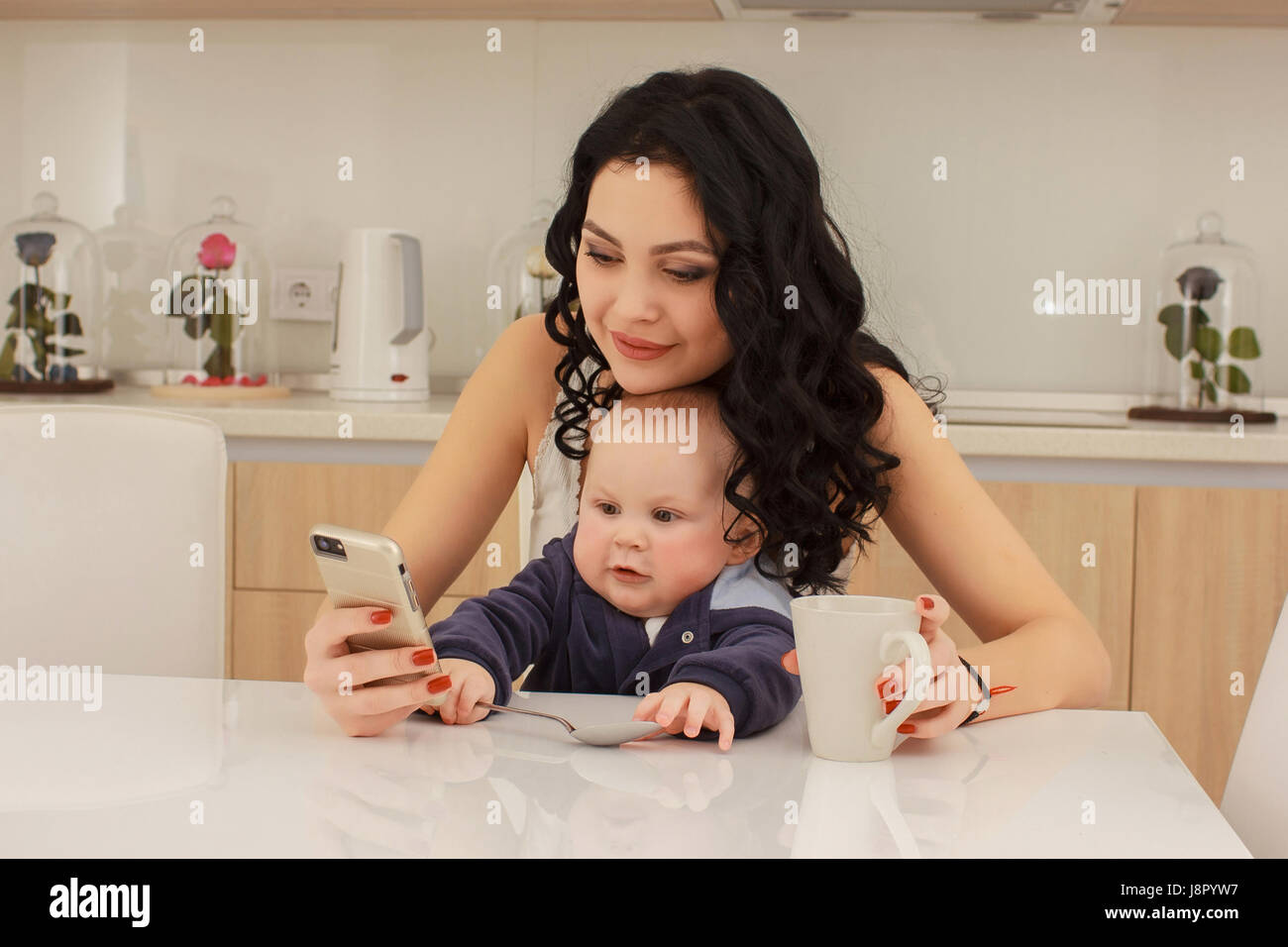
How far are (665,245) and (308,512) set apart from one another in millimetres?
1257

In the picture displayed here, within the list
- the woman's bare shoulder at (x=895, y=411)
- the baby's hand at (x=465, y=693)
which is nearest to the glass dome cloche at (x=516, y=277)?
the woman's bare shoulder at (x=895, y=411)

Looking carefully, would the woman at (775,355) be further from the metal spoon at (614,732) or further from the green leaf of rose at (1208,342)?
the green leaf of rose at (1208,342)

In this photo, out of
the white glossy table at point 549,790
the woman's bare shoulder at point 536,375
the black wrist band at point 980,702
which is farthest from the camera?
the woman's bare shoulder at point 536,375

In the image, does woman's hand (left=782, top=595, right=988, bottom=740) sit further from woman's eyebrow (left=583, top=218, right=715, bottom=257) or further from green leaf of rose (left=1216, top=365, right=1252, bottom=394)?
green leaf of rose (left=1216, top=365, right=1252, bottom=394)

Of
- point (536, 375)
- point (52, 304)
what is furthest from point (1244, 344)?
point (52, 304)

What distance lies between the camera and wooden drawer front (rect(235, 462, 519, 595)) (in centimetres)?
204

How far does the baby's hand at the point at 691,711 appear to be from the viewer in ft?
2.47

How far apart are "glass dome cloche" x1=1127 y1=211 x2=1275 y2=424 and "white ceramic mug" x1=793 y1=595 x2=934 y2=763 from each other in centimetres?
160

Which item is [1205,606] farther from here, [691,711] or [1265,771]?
[691,711]

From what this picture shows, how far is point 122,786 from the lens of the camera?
69 cm

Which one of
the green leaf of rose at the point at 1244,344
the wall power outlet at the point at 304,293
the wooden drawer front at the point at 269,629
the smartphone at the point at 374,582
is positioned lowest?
the wooden drawer front at the point at 269,629

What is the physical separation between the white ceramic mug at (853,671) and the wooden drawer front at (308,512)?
1308 millimetres

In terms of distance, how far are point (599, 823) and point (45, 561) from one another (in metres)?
0.79

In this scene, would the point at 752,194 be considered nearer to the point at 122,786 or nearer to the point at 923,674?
the point at 923,674
